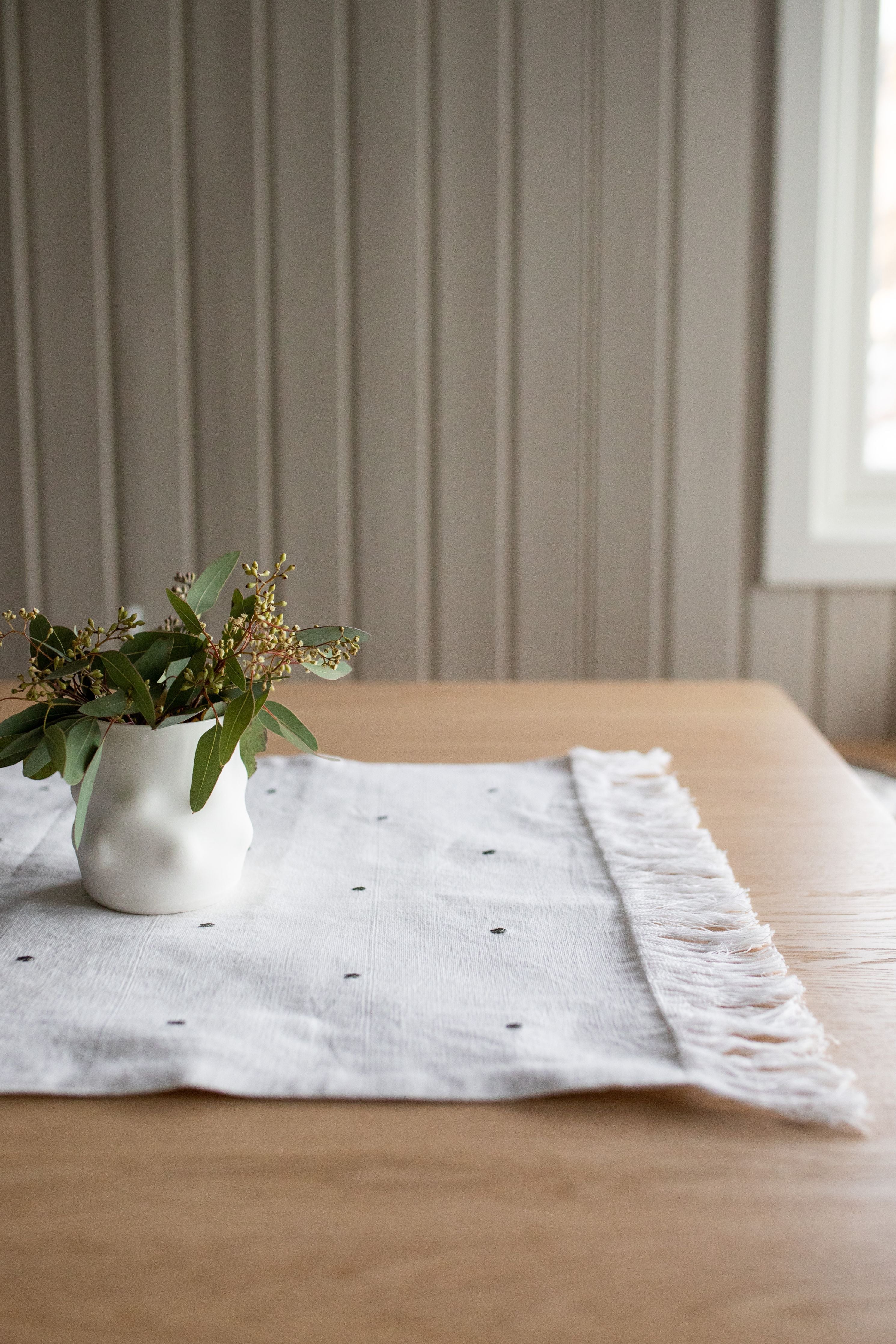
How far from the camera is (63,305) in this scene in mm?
2143

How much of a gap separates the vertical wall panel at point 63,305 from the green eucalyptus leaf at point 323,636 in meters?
1.59

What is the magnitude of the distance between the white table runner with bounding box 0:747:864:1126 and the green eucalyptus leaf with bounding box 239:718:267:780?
87mm

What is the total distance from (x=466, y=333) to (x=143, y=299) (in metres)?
0.64

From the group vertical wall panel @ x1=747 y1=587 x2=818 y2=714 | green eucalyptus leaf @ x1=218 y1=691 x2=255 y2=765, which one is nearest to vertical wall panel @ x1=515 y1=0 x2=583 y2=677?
vertical wall panel @ x1=747 y1=587 x2=818 y2=714

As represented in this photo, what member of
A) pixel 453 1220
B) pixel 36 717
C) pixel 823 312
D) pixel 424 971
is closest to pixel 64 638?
pixel 36 717

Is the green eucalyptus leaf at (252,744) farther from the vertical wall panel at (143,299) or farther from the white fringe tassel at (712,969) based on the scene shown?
A: the vertical wall panel at (143,299)

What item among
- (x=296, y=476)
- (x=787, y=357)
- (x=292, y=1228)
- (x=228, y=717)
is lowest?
(x=292, y=1228)

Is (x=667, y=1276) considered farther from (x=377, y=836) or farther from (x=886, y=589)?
(x=886, y=589)

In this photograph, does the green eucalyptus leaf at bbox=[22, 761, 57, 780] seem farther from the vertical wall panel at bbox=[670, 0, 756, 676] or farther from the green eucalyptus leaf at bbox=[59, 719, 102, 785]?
the vertical wall panel at bbox=[670, 0, 756, 676]

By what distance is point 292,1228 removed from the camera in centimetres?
43

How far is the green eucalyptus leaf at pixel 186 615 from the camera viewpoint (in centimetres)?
70

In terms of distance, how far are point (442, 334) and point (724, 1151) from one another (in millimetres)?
1882

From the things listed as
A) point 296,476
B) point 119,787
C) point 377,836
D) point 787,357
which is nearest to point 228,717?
point 119,787

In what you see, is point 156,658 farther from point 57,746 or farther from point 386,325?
point 386,325
